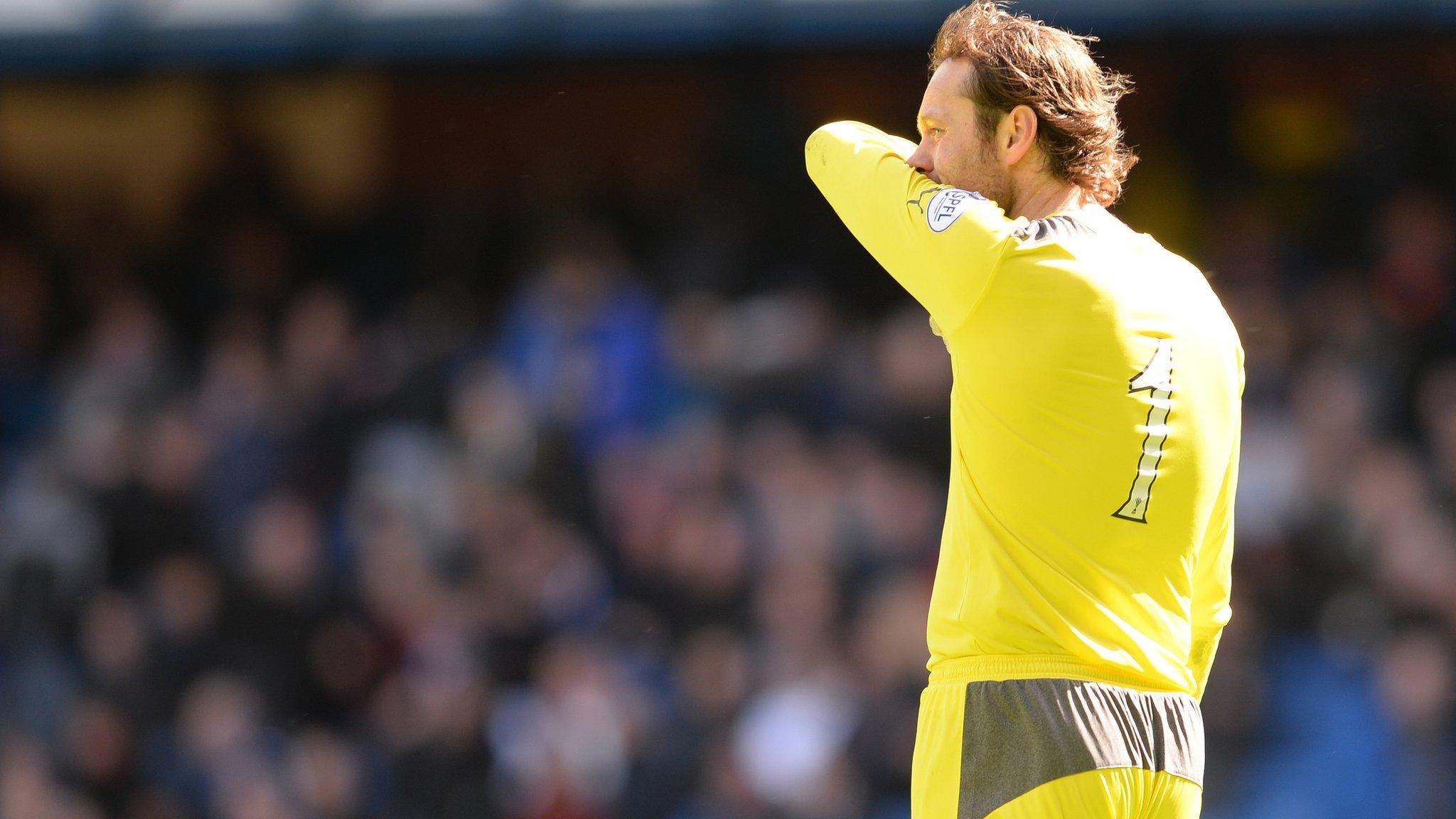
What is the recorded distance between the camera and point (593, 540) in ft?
26.6

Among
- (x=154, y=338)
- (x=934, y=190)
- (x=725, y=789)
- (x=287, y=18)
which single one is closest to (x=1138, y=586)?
(x=934, y=190)

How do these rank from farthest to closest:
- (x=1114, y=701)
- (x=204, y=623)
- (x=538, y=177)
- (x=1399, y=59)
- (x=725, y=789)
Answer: (x=538, y=177)
(x=1399, y=59)
(x=204, y=623)
(x=725, y=789)
(x=1114, y=701)

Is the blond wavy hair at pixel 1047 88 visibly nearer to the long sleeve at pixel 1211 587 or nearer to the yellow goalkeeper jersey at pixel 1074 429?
the yellow goalkeeper jersey at pixel 1074 429

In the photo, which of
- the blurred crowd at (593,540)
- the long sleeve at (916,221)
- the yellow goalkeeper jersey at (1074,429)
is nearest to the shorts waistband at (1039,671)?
the yellow goalkeeper jersey at (1074,429)

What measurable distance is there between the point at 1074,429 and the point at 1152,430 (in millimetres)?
121

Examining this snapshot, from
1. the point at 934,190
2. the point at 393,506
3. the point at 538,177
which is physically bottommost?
the point at 393,506

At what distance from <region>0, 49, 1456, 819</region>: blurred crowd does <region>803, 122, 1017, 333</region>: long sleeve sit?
4.43 meters

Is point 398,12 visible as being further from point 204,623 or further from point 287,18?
point 204,623

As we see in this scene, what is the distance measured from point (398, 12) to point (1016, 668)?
22.2 feet

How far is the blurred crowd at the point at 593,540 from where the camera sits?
7.14 metres

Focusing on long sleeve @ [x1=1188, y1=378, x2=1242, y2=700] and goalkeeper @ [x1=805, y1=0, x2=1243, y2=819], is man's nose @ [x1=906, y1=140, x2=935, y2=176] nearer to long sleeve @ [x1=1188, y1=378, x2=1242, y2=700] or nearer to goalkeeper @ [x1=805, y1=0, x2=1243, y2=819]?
goalkeeper @ [x1=805, y1=0, x2=1243, y2=819]

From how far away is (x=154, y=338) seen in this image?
938 cm

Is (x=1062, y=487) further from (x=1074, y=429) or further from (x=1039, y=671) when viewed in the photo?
(x=1039, y=671)

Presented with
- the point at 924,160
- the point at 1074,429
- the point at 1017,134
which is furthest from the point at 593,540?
the point at 1074,429
